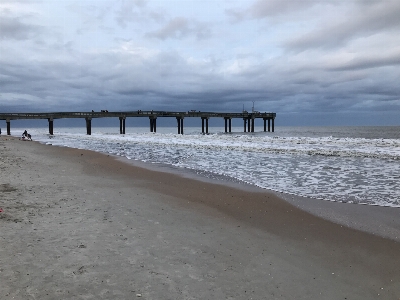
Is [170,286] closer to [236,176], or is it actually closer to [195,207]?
[195,207]

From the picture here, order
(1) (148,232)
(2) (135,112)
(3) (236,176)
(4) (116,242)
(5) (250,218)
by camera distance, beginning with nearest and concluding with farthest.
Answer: (4) (116,242) → (1) (148,232) → (5) (250,218) → (3) (236,176) → (2) (135,112)

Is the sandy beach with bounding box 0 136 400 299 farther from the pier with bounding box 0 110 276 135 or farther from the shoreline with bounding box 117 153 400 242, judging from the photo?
the pier with bounding box 0 110 276 135

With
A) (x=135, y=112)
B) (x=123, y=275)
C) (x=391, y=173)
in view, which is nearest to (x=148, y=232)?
(x=123, y=275)

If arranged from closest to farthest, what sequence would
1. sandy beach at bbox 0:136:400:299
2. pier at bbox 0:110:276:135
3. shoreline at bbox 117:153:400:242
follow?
sandy beach at bbox 0:136:400:299, shoreline at bbox 117:153:400:242, pier at bbox 0:110:276:135

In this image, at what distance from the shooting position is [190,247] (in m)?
4.59

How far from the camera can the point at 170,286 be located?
339cm

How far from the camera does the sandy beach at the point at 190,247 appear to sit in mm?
3404

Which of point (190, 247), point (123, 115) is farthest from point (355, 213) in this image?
point (123, 115)

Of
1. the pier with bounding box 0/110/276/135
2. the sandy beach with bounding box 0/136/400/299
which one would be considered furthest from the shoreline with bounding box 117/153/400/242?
the pier with bounding box 0/110/276/135

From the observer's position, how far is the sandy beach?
11.2 ft

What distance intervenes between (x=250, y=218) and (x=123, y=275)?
11.3ft

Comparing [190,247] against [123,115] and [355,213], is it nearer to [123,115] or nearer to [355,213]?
[355,213]

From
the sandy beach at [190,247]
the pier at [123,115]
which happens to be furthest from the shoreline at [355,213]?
the pier at [123,115]

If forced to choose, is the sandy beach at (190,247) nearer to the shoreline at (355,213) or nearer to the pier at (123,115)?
the shoreline at (355,213)
